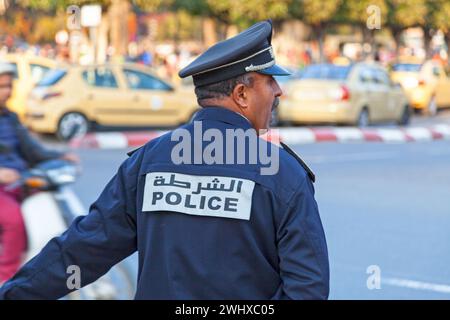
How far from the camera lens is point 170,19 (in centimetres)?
8638

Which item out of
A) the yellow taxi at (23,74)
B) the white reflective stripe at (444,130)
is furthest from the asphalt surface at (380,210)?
the white reflective stripe at (444,130)

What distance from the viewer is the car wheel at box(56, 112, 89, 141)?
1730cm

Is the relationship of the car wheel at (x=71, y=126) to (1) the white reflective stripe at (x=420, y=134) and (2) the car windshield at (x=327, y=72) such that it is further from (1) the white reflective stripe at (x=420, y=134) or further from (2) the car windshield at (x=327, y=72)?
(1) the white reflective stripe at (x=420, y=134)

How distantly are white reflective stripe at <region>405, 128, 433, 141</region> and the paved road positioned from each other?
4.26 feet

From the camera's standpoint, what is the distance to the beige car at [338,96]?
66.1ft

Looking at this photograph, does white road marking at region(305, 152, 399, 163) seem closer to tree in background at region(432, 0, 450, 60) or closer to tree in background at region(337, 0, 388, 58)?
tree in background at region(337, 0, 388, 58)

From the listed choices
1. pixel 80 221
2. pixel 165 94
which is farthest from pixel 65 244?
pixel 165 94

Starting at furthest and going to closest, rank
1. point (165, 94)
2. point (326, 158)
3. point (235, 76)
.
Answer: point (165, 94)
point (326, 158)
point (235, 76)

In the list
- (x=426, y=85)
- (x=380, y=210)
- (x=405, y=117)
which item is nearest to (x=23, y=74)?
(x=405, y=117)

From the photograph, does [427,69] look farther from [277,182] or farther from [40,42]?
[40,42]

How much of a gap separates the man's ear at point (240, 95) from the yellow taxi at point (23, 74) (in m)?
15.5

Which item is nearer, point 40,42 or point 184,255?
point 184,255

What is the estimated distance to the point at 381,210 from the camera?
34.2 ft

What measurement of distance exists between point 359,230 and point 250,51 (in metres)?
6.80
